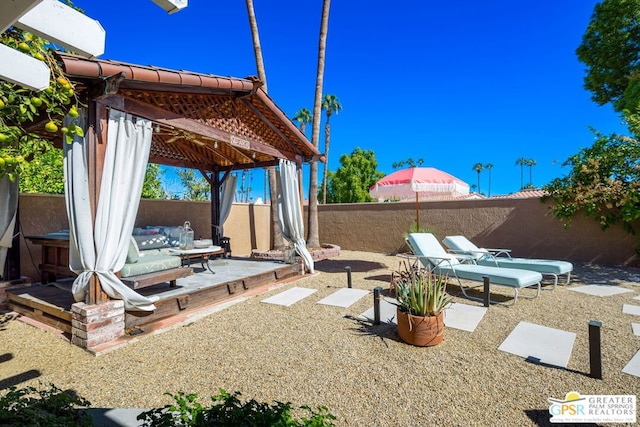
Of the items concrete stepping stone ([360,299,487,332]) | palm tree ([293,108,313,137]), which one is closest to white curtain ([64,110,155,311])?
concrete stepping stone ([360,299,487,332])

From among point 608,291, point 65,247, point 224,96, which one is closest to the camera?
point 65,247

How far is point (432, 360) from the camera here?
3029mm

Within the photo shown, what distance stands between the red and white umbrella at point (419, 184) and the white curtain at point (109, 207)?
17.2 feet

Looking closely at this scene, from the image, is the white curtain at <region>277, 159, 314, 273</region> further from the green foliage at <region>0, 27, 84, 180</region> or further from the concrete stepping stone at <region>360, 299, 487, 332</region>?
the green foliage at <region>0, 27, 84, 180</region>

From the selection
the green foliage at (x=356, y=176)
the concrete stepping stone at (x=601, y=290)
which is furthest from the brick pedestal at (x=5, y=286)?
the green foliage at (x=356, y=176)

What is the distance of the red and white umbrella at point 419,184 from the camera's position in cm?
694

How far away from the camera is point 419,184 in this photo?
691 cm

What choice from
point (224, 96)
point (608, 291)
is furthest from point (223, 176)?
point (608, 291)

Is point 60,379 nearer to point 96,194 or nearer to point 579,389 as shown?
point 96,194

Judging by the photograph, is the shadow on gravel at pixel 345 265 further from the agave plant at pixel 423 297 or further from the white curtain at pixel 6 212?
the white curtain at pixel 6 212

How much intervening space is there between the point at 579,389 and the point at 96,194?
498 centimetres

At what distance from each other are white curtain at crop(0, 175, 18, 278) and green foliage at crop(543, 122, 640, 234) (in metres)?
10.8

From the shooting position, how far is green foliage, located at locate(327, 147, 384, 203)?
29641mm

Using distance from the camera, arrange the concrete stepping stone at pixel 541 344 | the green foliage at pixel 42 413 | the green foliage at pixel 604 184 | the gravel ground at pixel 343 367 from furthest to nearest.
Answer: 1. the green foliage at pixel 604 184
2. the concrete stepping stone at pixel 541 344
3. the gravel ground at pixel 343 367
4. the green foliage at pixel 42 413
